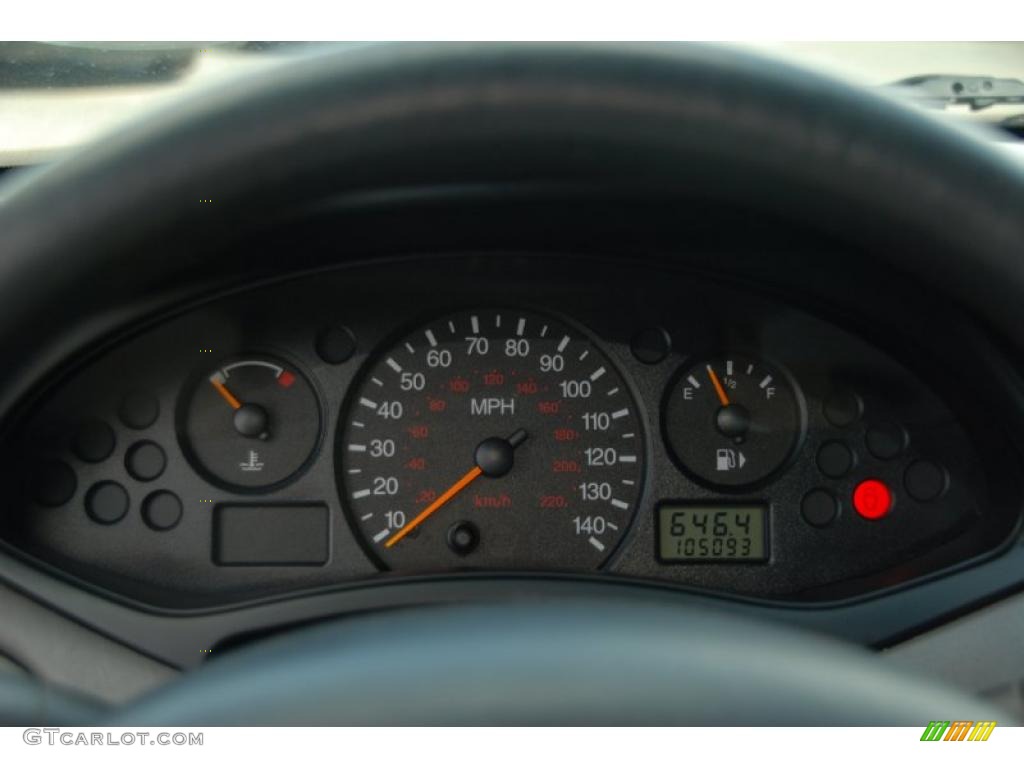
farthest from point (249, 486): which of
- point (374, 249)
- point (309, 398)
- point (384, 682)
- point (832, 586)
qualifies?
point (384, 682)

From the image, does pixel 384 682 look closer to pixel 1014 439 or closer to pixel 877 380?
pixel 1014 439

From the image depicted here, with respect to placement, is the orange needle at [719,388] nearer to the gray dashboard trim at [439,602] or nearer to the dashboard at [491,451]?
the dashboard at [491,451]

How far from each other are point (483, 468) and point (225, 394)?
1.42 ft

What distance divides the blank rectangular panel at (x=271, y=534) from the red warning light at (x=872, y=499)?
2.79 feet

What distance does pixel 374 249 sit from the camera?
180 cm

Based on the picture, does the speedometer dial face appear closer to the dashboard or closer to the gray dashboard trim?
the dashboard

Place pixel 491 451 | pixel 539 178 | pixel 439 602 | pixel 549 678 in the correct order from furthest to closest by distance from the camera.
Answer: pixel 491 451
pixel 439 602
pixel 539 178
pixel 549 678

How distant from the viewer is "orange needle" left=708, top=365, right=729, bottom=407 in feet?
6.93

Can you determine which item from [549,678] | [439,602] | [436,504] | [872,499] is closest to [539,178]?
[549,678]

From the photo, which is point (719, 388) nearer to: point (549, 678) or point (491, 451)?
point (491, 451)

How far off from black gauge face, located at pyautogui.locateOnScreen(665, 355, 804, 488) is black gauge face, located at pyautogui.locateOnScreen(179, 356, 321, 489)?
1.97 feet

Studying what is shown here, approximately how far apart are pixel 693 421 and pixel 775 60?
111cm

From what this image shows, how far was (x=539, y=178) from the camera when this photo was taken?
1212 mm

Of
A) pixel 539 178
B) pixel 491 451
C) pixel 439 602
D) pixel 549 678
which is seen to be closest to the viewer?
pixel 549 678
